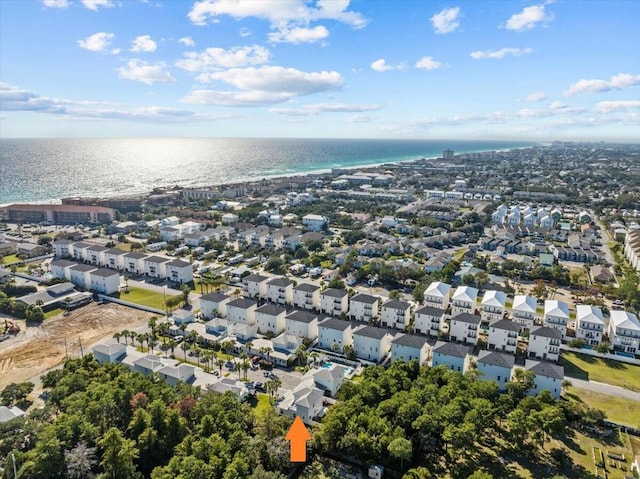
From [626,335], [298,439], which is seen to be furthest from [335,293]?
[626,335]

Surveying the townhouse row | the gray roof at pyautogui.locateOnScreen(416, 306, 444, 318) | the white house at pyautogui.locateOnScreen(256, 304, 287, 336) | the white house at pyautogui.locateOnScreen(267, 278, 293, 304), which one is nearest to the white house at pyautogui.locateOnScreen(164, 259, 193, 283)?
the townhouse row

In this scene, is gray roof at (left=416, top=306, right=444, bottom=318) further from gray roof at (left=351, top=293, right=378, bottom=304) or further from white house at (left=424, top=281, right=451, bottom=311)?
gray roof at (left=351, top=293, right=378, bottom=304)

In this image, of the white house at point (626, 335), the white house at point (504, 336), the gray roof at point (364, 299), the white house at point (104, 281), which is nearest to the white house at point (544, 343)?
the white house at point (504, 336)

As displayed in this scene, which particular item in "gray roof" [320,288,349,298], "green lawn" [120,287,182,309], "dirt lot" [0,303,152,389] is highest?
"gray roof" [320,288,349,298]

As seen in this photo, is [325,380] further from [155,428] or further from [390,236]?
[390,236]

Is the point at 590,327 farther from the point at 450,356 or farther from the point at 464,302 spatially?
the point at 450,356

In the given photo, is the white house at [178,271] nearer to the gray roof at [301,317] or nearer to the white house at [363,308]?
the gray roof at [301,317]

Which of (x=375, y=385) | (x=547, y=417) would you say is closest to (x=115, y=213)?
(x=375, y=385)
